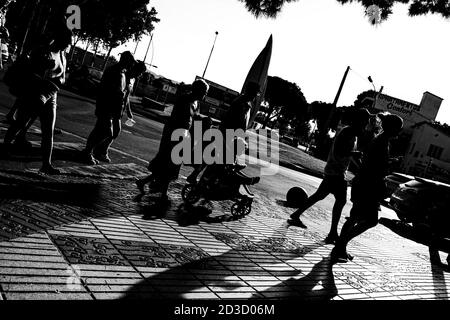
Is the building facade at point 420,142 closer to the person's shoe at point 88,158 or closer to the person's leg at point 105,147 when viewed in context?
the person's leg at point 105,147

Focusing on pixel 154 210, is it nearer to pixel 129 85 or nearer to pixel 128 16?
pixel 129 85

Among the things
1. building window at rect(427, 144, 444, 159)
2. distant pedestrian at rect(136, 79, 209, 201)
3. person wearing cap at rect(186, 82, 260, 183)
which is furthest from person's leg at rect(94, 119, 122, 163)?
building window at rect(427, 144, 444, 159)

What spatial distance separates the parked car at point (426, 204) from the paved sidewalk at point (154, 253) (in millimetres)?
3360

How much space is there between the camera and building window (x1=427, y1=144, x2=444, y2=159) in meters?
48.3

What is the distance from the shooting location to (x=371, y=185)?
4980 mm

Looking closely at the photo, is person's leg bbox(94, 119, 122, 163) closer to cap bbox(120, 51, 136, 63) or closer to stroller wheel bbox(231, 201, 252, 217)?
cap bbox(120, 51, 136, 63)

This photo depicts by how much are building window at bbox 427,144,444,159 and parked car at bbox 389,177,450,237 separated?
43.2m

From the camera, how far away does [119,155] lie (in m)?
8.24

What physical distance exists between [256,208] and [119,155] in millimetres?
3320

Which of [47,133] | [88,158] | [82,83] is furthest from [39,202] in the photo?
[82,83]

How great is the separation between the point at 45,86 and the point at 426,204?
9.55 meters

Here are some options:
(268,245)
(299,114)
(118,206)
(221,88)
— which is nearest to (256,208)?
(268,245)

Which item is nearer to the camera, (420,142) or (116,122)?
(116,122)

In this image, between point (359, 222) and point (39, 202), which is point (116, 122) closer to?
point (39, 202)
